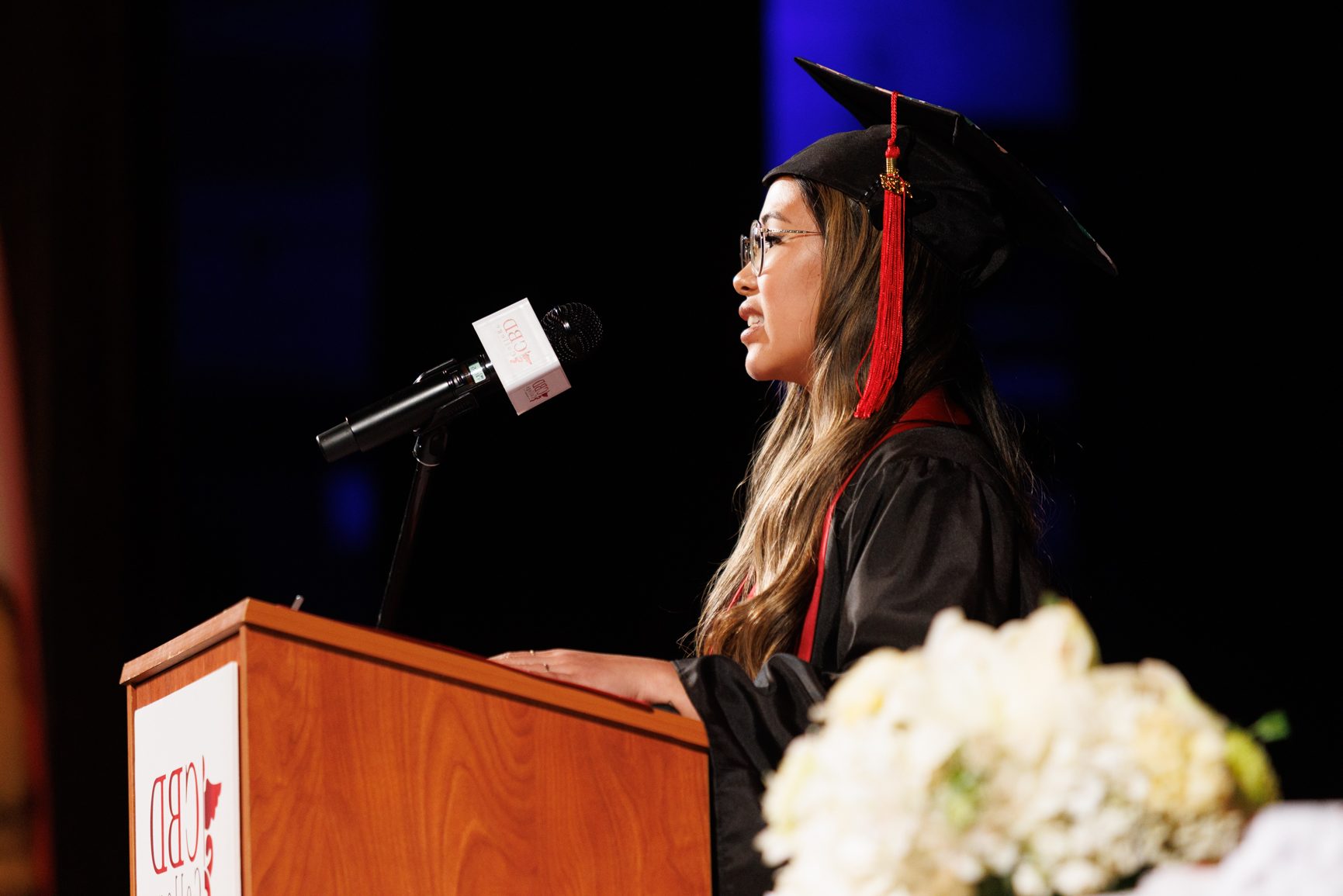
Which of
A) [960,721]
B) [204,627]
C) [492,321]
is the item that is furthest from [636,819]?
[960,721]

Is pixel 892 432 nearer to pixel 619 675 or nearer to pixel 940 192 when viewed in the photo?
pixel 940 192

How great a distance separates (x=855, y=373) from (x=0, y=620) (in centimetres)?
213

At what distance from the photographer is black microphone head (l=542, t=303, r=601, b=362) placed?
184 cm

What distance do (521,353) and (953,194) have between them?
2.72ft

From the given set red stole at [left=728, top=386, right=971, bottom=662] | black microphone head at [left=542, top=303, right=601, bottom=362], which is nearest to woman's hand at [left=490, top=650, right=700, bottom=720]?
red stole at [left=728, top=386, right=971, bottom=662]

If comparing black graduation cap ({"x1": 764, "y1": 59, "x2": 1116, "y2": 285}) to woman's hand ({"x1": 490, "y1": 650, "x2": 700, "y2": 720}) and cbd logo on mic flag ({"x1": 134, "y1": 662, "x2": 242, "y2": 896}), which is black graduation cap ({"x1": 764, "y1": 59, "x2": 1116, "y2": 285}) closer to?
woman's hand ({"x1": 490, "y1": 650, "x2": 700, "y2": 720})

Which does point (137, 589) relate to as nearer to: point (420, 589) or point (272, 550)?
point (272, 550)

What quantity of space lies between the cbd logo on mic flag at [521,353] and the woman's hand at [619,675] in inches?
12.7

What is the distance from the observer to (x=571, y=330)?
1854 mm

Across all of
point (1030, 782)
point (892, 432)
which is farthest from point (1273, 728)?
point (892, 432)

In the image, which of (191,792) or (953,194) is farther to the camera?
(953,194)

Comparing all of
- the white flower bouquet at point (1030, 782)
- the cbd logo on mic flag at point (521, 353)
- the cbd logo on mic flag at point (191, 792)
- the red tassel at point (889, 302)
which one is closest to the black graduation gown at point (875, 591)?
the red tassel at point (889, 302)

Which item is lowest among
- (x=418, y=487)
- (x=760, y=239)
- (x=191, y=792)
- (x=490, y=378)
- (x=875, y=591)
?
(x=191, y=792)

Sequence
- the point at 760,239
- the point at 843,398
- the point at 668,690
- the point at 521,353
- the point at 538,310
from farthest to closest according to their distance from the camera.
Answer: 1. the point at 538,310
2. the point at 760,239
3. the point at 843,398
4. the point at 521,353
5. the point at 668,690
